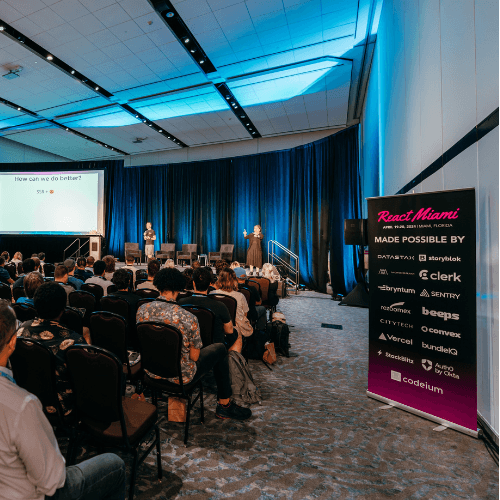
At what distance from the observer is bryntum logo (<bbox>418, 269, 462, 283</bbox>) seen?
212 cm

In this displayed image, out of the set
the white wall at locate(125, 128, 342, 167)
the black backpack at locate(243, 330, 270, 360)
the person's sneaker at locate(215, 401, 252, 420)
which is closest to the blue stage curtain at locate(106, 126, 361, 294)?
the white wall at locate(125, 128, 342, 167)

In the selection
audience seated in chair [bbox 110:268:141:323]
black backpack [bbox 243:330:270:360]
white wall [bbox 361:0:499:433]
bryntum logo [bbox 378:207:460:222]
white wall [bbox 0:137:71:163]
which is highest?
white wall [bbox 0:137:71:163]

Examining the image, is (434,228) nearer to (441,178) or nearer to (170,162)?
(441,178)

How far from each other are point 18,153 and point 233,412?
565 inches

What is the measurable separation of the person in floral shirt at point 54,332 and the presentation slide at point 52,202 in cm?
965

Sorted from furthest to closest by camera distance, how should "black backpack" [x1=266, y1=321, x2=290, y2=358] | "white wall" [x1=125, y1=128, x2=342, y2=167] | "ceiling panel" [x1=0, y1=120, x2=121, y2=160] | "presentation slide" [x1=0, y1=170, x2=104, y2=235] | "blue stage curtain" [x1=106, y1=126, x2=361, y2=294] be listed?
"white wall" [x1=125, y1=128, x2=342, y2=167] < "ceiling panel" [x1=0, y1=120, x2=121, y2=160] < "presentation slide" [x1=0, y1=170, x2=104, y2=235] < "blue stage curtain" [x1=106, y1=126, x2=361, y2=294] < "black backpack" [x1=266, y1=321, x2=290, y2=358]

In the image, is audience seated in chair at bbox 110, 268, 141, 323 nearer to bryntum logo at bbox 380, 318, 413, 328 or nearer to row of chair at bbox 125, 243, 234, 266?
bryntum logo at bbox 380, 318, 413, 328

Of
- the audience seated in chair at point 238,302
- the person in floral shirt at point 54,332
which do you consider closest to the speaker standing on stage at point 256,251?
the audience seated in chair at point 238,302

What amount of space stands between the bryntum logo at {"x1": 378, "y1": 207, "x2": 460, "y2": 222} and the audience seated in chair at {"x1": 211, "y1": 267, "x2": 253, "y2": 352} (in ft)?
5.08

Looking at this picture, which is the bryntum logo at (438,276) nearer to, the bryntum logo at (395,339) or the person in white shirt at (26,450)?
the bryntum logo at (395,339)

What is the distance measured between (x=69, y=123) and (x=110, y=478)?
11.4m

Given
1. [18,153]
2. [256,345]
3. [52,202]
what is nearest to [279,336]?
[256,345]

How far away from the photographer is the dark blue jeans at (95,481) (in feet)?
3.33

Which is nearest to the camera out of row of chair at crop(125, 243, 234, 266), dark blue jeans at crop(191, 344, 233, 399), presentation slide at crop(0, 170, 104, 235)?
dark blue jeans at crop(191, 344, 233, 399)
